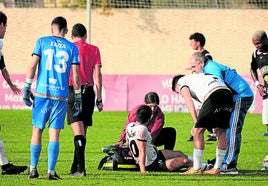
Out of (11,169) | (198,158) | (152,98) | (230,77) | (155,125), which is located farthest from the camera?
(155,125)

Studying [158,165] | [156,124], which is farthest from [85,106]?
[156,124]

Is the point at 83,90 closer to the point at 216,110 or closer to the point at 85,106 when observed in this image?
the point at 85,106

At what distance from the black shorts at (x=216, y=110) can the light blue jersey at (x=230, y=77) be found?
→ 2.18ft

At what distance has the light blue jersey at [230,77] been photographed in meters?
13.4

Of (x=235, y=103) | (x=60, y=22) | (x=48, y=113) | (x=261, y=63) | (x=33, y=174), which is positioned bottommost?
(x=33, y=174)

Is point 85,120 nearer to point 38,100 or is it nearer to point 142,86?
point 38,100

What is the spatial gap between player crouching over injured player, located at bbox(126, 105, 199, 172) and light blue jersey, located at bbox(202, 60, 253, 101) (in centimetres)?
114

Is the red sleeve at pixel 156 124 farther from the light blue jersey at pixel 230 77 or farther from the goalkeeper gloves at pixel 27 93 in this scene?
the goalkeeper gloves at pixel 27 93

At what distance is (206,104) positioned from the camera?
41.7 ft

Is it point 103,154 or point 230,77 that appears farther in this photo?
point 103,154

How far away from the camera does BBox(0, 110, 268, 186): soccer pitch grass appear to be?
11.9 metres

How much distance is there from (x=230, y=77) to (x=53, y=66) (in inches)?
124

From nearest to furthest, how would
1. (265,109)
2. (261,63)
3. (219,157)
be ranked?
(219,157) → (261,63) → (265,109)

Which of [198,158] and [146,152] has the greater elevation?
[146,152]
